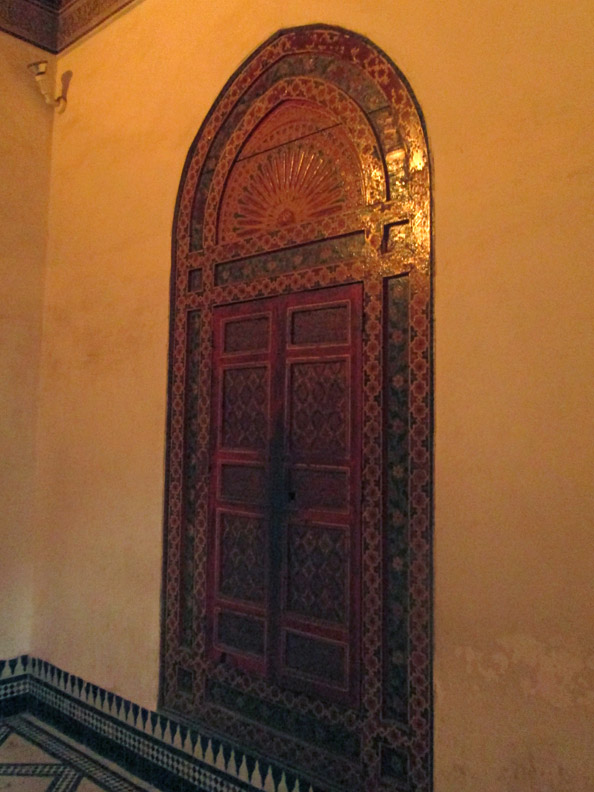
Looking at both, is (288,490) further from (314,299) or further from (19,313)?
(19,313)

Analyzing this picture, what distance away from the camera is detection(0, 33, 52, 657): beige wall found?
9.93 ft

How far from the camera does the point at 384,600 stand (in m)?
1.83

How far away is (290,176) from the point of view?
221 centimetres

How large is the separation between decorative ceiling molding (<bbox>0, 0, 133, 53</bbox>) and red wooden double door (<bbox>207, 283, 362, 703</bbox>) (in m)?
1.74

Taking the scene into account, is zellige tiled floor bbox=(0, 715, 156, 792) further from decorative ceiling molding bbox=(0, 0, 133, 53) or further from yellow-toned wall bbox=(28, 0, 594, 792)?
decorative ceiling molding bbox=(0, 0, 133, 53)

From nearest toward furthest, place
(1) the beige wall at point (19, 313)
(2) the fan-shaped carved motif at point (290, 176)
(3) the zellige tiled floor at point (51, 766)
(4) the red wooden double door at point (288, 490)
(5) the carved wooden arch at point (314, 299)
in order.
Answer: (5) the carved wooden arch at point (314, 299)
(4) the red wooden double door at point (288, 490)
(2) the fan-shaped carved motif at point (290, 176)
(3) the zellige tiled floor at point (51, 766)
(1) the beige wall at point (19, 313)

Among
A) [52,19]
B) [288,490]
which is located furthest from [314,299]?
[52,19]

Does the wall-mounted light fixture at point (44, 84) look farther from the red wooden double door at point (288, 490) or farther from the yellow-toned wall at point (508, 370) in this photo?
the red wooden double door at point (288, 490)

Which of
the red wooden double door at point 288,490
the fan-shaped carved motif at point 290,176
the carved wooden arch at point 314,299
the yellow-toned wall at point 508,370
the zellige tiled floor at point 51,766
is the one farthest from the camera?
the zellige tiled floor at point 51,766

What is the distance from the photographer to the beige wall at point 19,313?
119 inches

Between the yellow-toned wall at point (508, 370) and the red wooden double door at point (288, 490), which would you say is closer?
the yellow-toned wall at point (508, 370)

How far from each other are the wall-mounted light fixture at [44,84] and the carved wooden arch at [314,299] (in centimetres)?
110

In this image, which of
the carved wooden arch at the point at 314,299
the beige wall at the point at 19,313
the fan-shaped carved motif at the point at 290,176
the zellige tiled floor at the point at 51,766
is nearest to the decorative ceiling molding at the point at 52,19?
the beige wall at the point at 19,313

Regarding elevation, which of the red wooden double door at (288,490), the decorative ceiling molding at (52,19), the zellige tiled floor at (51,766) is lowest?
the zellige tiled floor at (51,766)
